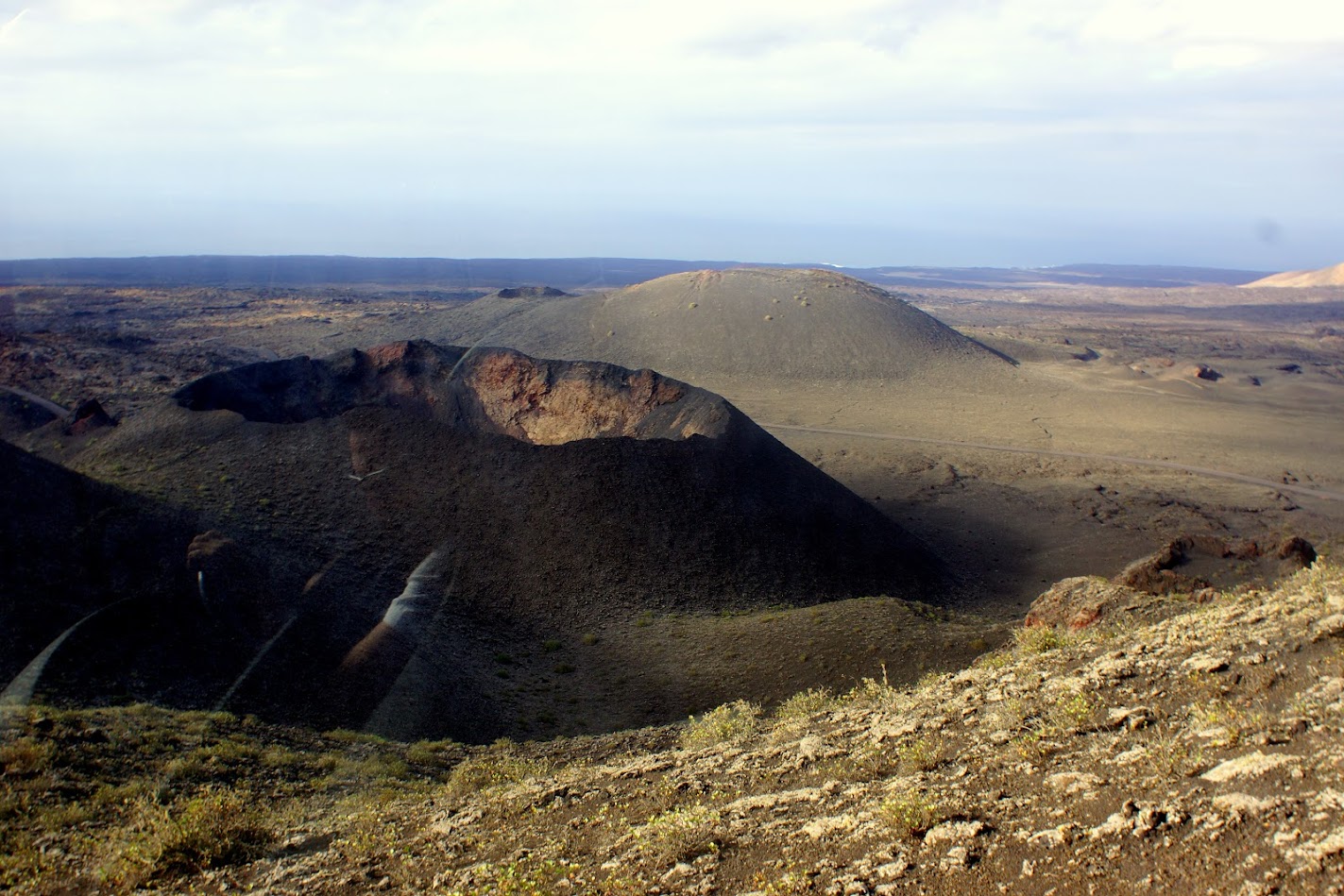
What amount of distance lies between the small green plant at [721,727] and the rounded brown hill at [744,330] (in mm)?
45434

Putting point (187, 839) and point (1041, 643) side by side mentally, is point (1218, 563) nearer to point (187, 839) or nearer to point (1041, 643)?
point (1041, 643)

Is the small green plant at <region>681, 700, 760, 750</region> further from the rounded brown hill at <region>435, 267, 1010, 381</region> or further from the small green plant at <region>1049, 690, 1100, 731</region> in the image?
the rounded brown hill at <region>435, 267, 1010, 381</region>

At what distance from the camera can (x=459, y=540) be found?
1822 centimetres

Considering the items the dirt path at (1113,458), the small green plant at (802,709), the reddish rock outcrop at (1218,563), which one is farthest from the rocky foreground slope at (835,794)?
the dirt path at (1113,458)

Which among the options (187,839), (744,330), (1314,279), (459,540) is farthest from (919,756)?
(1314,279)

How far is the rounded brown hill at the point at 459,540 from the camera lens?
42.8 feet

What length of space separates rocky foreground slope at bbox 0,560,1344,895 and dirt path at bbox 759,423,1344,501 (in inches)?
1263

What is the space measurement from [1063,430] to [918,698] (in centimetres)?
4115

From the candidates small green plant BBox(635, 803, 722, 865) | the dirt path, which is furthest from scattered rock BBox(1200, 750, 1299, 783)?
the dirt path

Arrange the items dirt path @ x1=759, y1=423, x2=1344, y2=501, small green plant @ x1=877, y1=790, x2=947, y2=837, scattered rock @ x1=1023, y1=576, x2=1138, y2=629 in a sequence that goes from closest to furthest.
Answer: small green plant @ x1=877, y1=790, x2=947, y2=837 → scattered rock @ x1=1023, y1=576, x2=1138, y2=629 → dirt path @ x1=759, y1=423, x2=1344, y2=501

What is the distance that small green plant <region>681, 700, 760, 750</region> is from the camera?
9.76m

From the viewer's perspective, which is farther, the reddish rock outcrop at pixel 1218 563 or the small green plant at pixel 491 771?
the reddish rock outcrop at pixel 1218 563

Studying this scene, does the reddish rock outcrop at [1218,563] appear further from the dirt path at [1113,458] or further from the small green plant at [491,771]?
the dirt path at [1113,458]

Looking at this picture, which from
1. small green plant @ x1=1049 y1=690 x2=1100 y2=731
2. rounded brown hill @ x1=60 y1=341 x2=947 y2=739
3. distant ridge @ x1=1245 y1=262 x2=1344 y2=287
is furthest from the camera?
distant ridge @ x1=1245 y1=262 x2=1344 y2=287
